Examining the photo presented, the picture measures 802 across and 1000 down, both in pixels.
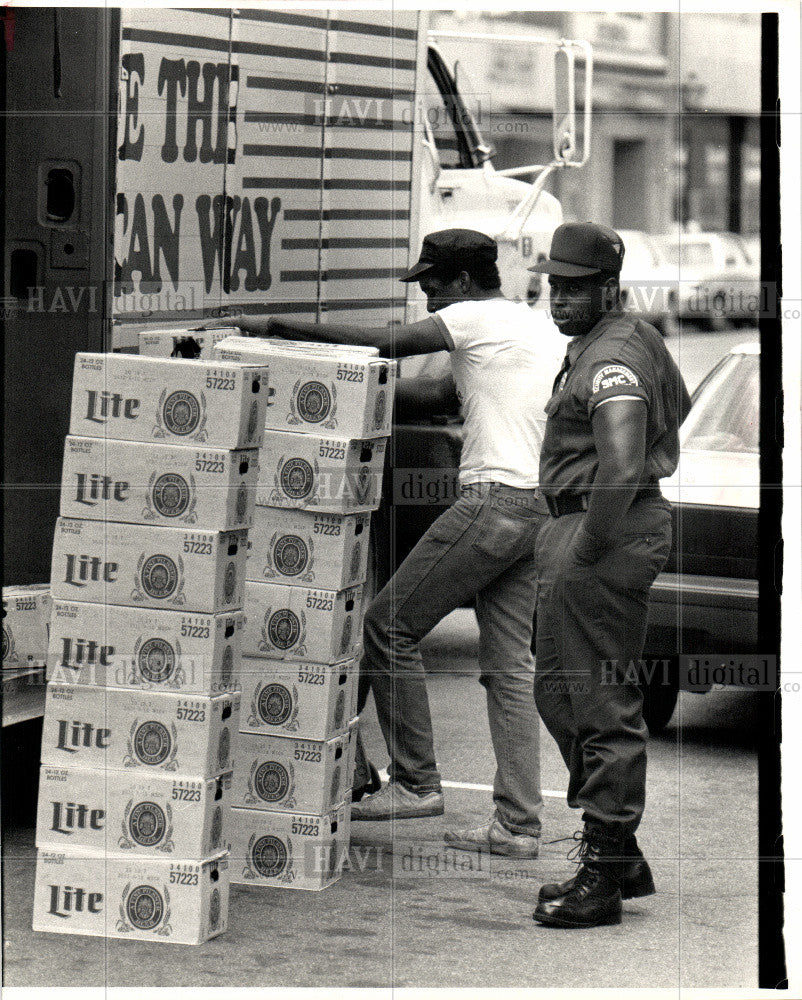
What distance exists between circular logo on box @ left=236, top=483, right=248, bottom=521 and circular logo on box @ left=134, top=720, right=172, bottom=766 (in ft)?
2.02

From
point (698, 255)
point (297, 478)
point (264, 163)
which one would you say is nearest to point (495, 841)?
point (297, 478)

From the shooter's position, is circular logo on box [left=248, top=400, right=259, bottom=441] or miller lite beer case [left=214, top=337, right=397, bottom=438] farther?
miller lite beer case [left=214, top=337, right=397, bottom=438]

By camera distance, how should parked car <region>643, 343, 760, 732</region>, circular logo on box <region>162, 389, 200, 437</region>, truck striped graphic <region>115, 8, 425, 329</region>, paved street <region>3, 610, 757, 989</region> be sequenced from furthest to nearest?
parked car <region>643, 343, 760, 732</region>, truck striped graphic <region>115, 8, 425, 329</region>, circular logo on box <region>162, 389, 200, 437</region>, paved street <region>3, 610, 757, 989</region>

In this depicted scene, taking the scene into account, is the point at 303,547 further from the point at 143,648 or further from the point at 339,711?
the point at 143,648

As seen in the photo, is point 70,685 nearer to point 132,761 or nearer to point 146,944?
point 132,761

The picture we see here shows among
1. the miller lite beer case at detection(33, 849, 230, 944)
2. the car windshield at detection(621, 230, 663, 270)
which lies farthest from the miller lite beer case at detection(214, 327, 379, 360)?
the car windshield at detection(621, 230, 663, 270)

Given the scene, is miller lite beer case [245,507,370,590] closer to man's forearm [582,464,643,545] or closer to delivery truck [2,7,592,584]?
man's forearm [582,464,643,545]

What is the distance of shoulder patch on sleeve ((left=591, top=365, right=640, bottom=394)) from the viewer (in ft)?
15.1

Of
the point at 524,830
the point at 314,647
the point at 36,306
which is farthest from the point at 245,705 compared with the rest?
the point at 36,306

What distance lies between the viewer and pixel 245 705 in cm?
517

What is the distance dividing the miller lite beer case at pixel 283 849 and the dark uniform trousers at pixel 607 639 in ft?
2.65

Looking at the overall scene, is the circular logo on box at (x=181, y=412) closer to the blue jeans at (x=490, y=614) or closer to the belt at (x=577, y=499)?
the belt at (x=577, y=499)

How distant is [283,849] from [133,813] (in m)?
0.66

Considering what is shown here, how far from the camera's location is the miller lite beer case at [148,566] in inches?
180
